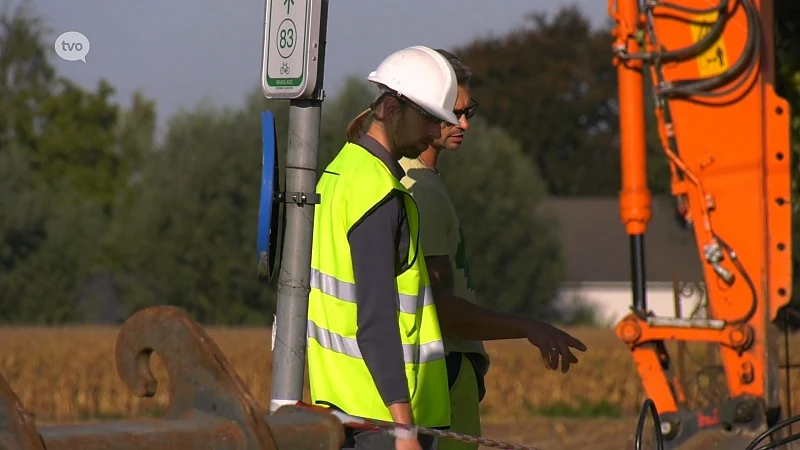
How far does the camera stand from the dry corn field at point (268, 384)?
66.8 ft

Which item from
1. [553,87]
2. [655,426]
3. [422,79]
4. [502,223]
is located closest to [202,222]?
[502,223]

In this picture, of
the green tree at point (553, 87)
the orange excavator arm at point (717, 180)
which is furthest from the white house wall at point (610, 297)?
the orange excavator arm at point (717, 180)

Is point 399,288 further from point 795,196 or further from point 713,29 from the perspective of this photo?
point 795,196

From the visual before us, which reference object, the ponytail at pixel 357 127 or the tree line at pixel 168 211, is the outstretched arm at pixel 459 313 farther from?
the tree line at pixel 168 211

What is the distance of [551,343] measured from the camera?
14.3 ft

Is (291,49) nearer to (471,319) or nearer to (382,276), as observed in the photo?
(382,276)

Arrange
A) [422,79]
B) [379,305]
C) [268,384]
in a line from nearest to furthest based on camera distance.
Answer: [379,305]
[422,79]
[268,384]

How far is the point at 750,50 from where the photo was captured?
23.4 feet

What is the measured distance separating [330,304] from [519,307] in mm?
45061

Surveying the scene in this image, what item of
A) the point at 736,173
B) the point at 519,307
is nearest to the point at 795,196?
the point at 736,173

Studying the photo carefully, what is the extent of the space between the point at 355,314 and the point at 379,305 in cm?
18

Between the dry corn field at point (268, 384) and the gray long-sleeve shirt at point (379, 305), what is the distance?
519 inches

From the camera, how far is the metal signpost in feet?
13.2

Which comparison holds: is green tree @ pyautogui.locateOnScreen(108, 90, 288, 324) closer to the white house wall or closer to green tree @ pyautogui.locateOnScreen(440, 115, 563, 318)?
green tree @ pyautogui.locateOnScreen(440, 115, 563, 318)
